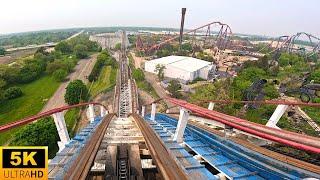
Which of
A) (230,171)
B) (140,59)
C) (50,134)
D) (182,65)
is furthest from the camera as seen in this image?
(140,59)

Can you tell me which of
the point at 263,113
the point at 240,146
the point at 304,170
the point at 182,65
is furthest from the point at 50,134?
the point at 182,65

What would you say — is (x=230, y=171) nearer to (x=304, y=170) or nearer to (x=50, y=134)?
(x=304, y=170)

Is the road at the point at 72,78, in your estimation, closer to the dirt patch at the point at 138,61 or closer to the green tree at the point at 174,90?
the dirt patch at the point at 138,61

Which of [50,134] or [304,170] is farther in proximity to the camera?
[50,134]

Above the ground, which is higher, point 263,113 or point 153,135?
point 153,135

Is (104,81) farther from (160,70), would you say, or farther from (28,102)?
(28,102)

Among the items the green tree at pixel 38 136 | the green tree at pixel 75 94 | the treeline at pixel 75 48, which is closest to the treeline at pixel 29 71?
the green tree at pixel 75 94

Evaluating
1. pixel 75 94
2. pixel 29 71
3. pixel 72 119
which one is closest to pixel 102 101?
pixel 75 94
